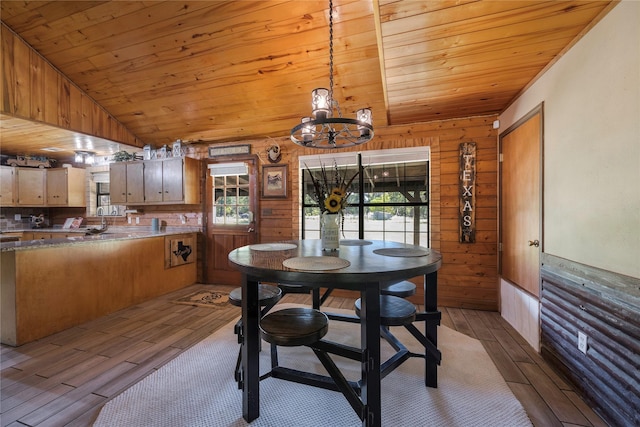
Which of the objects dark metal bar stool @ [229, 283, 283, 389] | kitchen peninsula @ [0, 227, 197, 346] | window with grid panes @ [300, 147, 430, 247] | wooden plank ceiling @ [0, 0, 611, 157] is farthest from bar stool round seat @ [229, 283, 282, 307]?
wooden plank ceiling @ [0, 0, 611, 157]

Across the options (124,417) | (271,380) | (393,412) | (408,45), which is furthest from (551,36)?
(124,417)

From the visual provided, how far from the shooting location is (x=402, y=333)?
2635 mm

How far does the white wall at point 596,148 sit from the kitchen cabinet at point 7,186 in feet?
26.2

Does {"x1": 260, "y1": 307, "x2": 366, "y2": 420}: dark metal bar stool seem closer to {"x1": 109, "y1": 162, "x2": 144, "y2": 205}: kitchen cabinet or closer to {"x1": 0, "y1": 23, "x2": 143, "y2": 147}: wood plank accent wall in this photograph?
{"x1": 0, "y1": 23, "x2": 143, "y2": 147}: wood plank accent wall

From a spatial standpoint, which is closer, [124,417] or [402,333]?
[124,417]

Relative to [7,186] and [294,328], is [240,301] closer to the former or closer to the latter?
[294,328]

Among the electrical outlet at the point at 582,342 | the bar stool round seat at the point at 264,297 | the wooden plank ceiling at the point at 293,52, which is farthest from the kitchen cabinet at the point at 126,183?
the electrical outlet at the point at 582,342

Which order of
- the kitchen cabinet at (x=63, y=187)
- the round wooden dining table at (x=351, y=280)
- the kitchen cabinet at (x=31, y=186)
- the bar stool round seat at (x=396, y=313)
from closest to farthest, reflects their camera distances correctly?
1. the round wooden dining table at (x=351, y=280)
2. the bar stool round seat at (x=396, y=313)
3. the kitchen cabinet at (x=31, y=186)
4. the kitchen cabinet at (x=63, y=187)

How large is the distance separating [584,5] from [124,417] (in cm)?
375

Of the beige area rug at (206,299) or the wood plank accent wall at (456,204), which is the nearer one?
the wood plank accent wall at (456,204)

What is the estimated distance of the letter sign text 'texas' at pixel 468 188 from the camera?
3.25 metres

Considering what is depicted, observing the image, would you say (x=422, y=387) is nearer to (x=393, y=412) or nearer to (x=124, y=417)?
(x=393, y=412)

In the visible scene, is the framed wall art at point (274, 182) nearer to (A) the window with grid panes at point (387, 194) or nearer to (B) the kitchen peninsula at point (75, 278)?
(A) the window with grid panes at point (387, 194)

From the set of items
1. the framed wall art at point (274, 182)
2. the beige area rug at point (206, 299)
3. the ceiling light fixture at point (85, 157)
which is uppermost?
the ceiling light fixture at point (85, 157)
